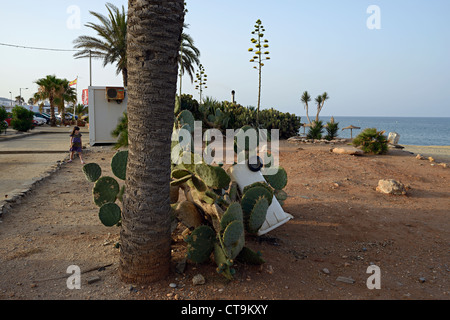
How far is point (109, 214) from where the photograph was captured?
11.8 feet

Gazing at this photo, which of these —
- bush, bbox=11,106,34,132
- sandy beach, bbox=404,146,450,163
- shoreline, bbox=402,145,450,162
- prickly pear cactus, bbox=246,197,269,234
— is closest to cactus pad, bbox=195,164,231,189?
prickly pear cactus, bbox=246,197,269,234

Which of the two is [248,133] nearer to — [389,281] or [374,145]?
[389,281]

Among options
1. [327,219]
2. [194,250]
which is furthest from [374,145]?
[194,250]

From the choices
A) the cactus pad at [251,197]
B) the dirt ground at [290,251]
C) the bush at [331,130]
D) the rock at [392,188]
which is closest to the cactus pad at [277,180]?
the dirt ground at [290,251]

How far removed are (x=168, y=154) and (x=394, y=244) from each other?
9.62ft

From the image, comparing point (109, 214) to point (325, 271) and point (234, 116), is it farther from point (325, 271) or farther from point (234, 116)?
point (234, 116)

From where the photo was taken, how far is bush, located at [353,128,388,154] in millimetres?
10844

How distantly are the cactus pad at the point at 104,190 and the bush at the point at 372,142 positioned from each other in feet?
29.5

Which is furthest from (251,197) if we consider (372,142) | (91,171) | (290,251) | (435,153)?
(435,153)

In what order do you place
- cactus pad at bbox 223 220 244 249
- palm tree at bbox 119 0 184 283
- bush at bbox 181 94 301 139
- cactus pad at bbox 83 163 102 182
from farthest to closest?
1. bush at bbox 181 94 301 139
2. cactus pad at bbox 83 163 102 182
3. cactus pad at bbox 223 220 244 249
4. palm tree at bbox 119 0 184 283

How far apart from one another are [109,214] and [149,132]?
123cm

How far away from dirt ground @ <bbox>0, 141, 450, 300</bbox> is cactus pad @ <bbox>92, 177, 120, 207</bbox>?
19.9 inches

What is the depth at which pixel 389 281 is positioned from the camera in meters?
3.20

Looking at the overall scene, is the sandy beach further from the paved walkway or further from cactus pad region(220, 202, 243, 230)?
the paved walkway
